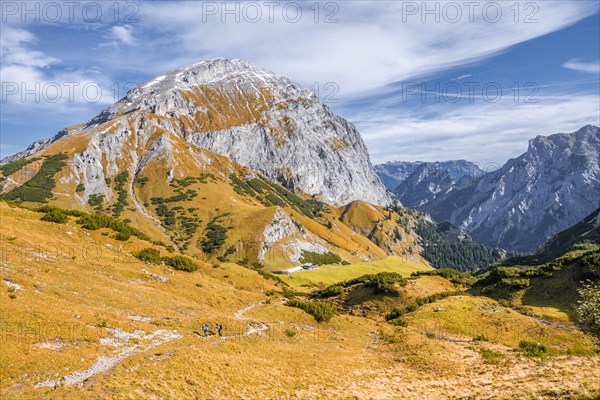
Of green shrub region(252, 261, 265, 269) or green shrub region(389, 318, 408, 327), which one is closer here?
green shrub region(389, 318, 408, 327)

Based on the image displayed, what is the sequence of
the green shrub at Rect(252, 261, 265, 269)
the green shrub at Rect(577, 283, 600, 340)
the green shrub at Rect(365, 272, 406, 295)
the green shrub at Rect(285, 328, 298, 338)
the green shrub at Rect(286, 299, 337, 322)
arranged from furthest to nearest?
the green shrub at Rect(252, 261, 265, 269), the green shrub at Rect(365, 272, 406, 295), the green shrub at Rect(286, 299, 337, 322), the green shrub at Rect(285, 328, 298, 338), the green shrub at Rect(577, 283, 600, 340)

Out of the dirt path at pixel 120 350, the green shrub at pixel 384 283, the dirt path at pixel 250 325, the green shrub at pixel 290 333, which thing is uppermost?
the dirt path at pixel 120 350

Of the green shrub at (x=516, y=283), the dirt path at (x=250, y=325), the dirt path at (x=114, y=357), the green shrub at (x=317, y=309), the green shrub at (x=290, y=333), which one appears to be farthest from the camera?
the green shrub at (x=516, y=283)

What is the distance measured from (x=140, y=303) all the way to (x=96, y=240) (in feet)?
79.5

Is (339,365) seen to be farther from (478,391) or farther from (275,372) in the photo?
(478,391)

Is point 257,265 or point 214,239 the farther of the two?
point 214,239

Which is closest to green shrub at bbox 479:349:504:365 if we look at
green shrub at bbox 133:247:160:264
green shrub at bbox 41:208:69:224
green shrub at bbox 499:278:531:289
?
green shrub at bbox 499:278:531:289

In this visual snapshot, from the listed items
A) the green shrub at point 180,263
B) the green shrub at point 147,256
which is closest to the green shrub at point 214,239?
the green shrub at point 180,263

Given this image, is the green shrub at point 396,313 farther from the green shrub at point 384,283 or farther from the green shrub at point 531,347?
the green shrub at point 531,347

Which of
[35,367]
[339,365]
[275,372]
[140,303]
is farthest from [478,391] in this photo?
[140,303]

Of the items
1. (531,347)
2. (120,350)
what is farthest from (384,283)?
(120,350)

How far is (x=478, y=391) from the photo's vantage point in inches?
1173

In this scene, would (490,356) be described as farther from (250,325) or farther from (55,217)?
(55,217)

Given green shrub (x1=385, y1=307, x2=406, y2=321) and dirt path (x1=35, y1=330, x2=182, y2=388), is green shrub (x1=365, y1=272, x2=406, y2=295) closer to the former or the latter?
green shrub (x1=385, y1=307, x2=406, y2=321)
